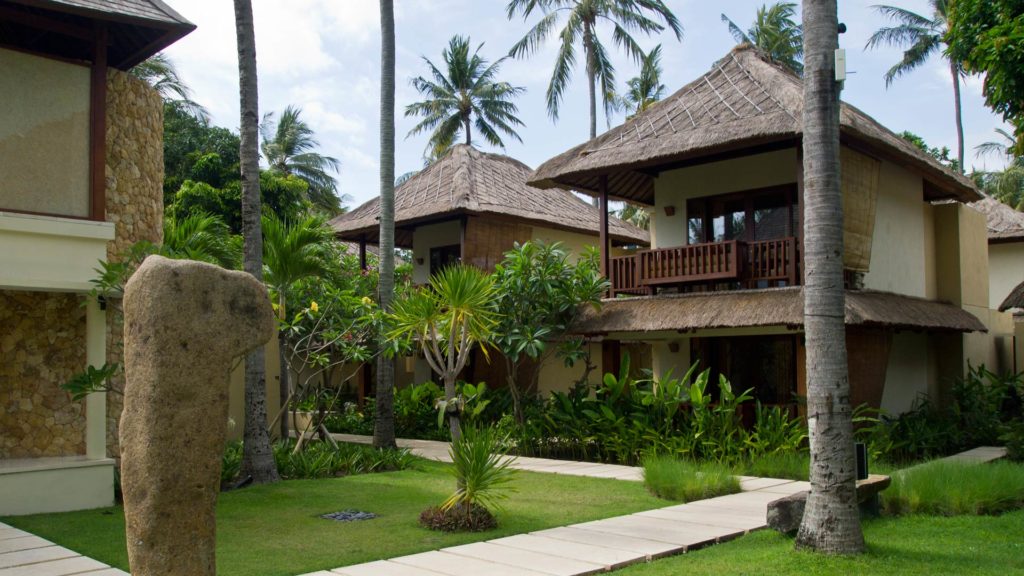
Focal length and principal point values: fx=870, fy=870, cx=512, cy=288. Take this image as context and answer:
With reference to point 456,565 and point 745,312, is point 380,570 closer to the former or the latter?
point 456,565

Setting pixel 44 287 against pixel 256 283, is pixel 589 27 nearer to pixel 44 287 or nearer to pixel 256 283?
pixel 44 287

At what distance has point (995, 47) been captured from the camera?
1009 centimetres

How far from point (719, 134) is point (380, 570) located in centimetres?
900

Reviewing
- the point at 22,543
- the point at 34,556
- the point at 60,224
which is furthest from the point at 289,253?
the point at 34,556

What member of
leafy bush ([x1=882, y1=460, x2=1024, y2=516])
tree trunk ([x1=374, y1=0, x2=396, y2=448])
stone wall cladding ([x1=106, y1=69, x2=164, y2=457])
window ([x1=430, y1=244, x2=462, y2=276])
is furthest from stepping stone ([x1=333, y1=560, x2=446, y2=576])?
window ([x1=430, y1=244, x2=462, y2=276])

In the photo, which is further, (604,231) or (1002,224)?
(1002,224)

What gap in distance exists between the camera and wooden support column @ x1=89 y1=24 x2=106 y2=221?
31.9 feet

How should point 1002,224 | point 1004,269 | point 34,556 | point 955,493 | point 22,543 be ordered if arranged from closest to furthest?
point 34,556
point 22,543
point 955,493
point 1002,224
point 1004,269

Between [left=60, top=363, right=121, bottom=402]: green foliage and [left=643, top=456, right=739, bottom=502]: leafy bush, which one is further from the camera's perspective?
[left=643, top=456, right=739, bottom=502]: leafy bush

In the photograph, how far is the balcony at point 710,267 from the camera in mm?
13094

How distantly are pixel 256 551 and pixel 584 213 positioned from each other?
53.0 feet

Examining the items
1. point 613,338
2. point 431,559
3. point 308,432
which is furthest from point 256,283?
point 613,338

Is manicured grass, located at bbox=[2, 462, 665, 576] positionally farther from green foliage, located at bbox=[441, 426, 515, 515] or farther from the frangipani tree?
the frangipani tree

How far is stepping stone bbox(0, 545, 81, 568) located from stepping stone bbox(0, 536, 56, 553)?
13cm
